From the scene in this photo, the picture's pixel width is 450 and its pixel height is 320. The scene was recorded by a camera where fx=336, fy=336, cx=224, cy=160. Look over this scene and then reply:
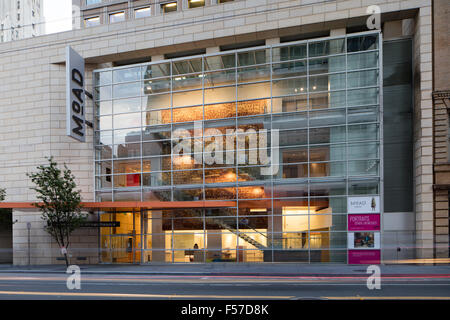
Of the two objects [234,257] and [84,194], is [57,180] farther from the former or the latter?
[234,257]

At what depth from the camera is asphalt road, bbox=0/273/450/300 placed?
9.60 meters

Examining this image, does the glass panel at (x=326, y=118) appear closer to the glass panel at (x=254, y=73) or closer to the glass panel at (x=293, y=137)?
the glass panel at (x=293, y=137)

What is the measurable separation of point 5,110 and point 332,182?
22918mm

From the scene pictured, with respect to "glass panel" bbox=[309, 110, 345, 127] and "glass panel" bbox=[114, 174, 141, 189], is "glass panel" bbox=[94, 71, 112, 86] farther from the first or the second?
"glass panel" bbox=[309, 110, 345, 127]

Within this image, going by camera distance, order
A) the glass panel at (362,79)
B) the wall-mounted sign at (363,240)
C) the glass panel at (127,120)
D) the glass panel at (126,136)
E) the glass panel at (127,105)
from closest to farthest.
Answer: the wall-mounted sign at (363,240) < the glass panel at (362,79) < the glass panel at (126,136) < the glass panel at (127,120) < the glass panel at (127,105)

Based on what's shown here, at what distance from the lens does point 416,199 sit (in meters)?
18.6

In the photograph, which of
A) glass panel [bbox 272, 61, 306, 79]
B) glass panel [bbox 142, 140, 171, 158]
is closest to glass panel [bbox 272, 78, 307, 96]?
glass panel [bbox 272, 61, 306, 79]

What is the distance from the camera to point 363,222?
1838cm

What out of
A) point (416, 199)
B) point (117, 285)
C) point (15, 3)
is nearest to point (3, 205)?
point (117, 285)

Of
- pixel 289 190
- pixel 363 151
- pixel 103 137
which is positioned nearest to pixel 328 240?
pixel 289 190

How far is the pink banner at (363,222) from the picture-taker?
18.2 m

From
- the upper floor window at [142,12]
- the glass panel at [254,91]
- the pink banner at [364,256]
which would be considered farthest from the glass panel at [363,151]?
the upper floor window at [142,12]

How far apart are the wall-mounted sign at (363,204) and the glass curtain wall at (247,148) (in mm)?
375

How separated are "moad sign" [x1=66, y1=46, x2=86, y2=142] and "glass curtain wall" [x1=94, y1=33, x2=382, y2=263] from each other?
5.98 feet
